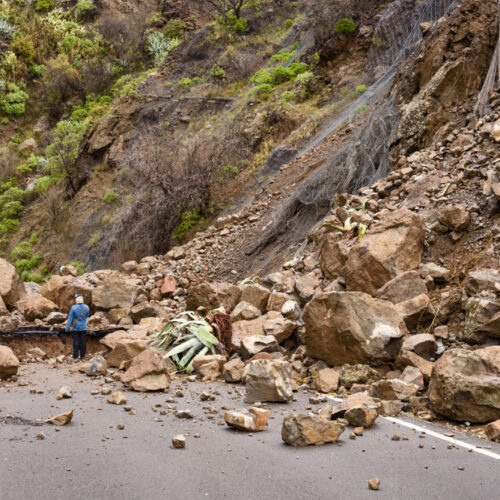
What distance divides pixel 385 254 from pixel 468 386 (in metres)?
3.18

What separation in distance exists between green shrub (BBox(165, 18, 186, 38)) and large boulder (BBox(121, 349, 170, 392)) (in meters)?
33.5

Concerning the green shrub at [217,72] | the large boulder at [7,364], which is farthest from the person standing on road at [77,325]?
the green shrub at [217,72]

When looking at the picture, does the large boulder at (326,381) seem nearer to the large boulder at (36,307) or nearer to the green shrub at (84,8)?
the large boulder at (36,307)

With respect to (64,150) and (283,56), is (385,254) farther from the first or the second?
(64,150)

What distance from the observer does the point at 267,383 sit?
518 centimetres

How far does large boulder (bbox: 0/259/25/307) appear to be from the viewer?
1193 cm

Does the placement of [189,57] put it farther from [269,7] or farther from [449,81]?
[449,81]

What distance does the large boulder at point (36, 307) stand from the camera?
11055 mm

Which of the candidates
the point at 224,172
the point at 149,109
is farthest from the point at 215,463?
the point at 149,109

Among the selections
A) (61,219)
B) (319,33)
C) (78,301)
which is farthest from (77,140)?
(78,301)

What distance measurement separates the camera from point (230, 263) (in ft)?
43.7

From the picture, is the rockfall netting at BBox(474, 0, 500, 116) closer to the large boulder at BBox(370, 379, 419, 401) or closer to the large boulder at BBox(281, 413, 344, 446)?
the large boulder at BBox(370, 379, 419, 401)

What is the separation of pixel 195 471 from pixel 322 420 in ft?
3.51

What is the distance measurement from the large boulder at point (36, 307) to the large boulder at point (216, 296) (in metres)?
3.76
